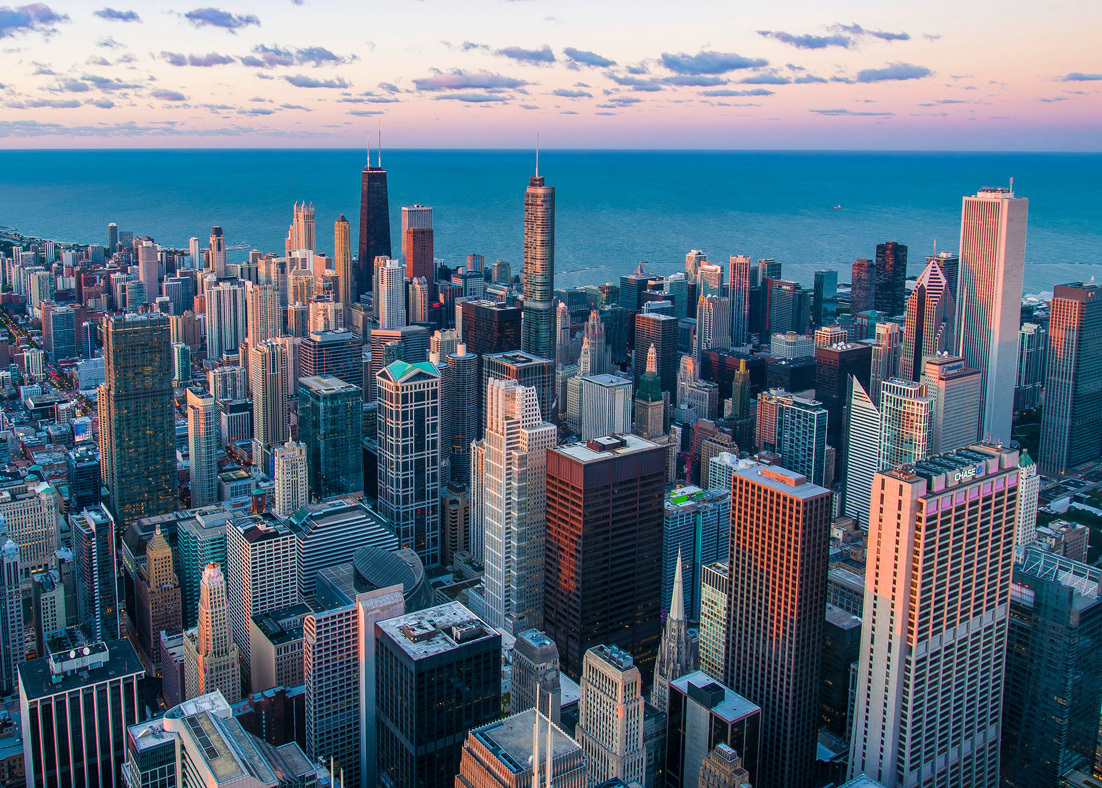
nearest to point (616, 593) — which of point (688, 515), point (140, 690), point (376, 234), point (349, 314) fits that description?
point (688, 515)

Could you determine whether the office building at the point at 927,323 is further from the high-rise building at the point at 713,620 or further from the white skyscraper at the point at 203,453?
the white skyscraper at the point at 203,453

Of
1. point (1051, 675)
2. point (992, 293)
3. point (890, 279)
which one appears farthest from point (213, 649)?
point (890, 279)

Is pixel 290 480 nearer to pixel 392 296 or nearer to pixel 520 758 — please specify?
pixel 520 758

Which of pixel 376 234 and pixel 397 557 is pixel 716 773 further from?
pixel 376 234

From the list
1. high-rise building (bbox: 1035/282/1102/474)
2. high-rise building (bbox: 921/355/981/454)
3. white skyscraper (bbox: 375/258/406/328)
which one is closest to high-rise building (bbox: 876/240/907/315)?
high-rise building (bbox: 1035/282/1102/474)

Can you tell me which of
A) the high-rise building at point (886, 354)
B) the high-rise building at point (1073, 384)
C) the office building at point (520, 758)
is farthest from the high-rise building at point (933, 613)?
the high-rise building at point (886, 354)

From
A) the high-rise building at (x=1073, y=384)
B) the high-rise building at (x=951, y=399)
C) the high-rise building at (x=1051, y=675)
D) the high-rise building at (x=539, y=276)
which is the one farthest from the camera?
the high-rise building at (x=539, y=276)
